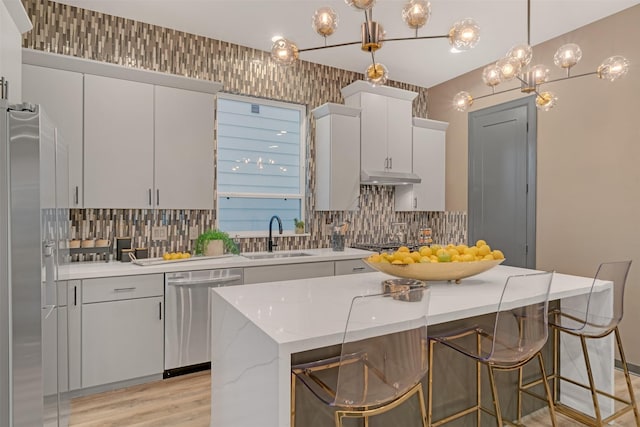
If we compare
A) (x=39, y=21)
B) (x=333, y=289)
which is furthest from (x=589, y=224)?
(x=39, y=21)

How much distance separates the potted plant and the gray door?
282 centimetres

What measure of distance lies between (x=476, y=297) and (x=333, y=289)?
0.70 metres

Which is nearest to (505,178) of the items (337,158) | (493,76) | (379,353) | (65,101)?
(337,158)

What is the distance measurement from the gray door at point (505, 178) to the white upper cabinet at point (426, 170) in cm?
34

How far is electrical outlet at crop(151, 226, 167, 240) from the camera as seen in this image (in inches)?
134

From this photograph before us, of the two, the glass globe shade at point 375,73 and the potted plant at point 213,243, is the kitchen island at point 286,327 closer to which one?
the glass globe shade at point 375,73

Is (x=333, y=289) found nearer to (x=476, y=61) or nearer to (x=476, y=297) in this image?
(x=476, y=297)

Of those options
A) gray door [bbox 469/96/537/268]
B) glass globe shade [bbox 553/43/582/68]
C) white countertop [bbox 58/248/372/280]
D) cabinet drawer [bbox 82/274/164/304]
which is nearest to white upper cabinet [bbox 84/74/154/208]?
white countertop [bbox 58/248/372/280]

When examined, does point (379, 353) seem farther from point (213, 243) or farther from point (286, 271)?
point (213, 243)

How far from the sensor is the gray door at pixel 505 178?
393 cm

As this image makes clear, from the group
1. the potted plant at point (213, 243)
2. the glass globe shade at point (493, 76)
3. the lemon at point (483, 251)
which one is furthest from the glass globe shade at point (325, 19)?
the potted plant at point (213, 243)

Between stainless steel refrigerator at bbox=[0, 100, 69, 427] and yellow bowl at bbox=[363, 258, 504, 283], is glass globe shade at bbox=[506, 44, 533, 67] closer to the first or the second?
yellow bowl at bbox=[363, 258, 504, 283]

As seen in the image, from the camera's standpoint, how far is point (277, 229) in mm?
4113

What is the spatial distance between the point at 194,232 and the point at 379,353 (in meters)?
2.66
